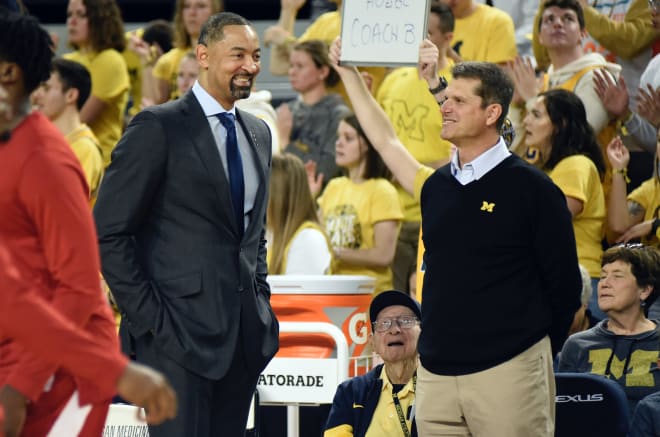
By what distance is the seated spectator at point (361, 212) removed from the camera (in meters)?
7.14

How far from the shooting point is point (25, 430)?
2889 millimetres

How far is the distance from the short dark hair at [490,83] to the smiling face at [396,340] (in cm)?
142

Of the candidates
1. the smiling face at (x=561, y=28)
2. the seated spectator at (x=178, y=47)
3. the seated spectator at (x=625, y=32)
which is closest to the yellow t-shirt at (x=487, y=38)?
the seated spectator at (x=625, y=32)

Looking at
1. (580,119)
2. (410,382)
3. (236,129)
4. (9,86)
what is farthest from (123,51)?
(9,86)

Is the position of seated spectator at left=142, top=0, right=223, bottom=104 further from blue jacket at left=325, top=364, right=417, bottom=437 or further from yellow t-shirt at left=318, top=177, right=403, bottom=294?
blue jacket at left=325, top=364, right=417, bottom=437

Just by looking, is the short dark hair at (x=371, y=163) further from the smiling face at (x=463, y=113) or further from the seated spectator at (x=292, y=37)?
the smiling face at (x=463, y=113)

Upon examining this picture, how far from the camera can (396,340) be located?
5.47 m

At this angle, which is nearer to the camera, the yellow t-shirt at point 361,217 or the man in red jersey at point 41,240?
the man in red jersey at point 41,240

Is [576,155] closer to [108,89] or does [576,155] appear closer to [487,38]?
[487,38]

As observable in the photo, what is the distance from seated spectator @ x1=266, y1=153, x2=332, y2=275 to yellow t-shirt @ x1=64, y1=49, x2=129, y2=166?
8.85 feet

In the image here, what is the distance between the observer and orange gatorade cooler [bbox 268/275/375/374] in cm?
571

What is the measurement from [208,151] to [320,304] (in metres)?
1.97

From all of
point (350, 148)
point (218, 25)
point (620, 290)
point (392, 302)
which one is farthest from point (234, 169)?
point (350, 148)

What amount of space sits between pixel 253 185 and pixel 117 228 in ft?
1.64
